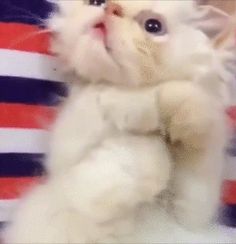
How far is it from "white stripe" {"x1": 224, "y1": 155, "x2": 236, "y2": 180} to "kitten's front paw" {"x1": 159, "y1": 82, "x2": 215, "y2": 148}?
132 mm

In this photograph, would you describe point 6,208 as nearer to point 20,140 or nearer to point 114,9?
point 20,140

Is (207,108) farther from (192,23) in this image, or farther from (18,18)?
(18,18)

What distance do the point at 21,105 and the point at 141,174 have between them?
193 mm

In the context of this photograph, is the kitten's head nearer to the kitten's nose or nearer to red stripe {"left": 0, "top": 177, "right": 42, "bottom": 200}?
the kitten's nose

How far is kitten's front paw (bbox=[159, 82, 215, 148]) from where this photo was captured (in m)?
0.55

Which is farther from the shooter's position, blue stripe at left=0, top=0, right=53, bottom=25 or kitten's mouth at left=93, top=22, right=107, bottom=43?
blue stripe at left=0, top=0, right=53, bottom=25

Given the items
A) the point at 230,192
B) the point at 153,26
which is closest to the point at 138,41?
the point at 153,26

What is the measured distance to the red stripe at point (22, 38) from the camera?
2.17ft

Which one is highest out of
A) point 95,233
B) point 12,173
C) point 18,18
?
point 18,18

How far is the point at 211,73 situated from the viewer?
57cm

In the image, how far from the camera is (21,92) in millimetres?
667

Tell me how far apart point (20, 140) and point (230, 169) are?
25cm

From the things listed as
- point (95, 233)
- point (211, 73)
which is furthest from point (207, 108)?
point (95, 233)

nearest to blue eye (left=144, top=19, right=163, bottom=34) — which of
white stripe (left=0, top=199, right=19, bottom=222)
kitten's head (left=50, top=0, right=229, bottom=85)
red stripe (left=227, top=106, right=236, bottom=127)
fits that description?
kitten's head (left=50, top=0, right=229, bottom=85)
